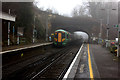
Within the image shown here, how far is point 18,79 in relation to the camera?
676 centimetres

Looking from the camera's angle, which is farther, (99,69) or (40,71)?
(40,71)

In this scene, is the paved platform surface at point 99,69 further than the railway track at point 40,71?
No

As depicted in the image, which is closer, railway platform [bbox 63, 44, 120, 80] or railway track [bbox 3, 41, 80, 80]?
railway platform [bbox 63, 44, 120, 80]

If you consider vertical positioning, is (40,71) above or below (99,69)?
below

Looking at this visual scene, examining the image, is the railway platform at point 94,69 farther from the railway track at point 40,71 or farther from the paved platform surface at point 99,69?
the railway track at point 40,71

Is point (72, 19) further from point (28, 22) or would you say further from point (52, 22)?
point (28, 22)

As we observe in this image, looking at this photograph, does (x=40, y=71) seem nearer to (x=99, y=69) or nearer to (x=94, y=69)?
(x=94, y=69)

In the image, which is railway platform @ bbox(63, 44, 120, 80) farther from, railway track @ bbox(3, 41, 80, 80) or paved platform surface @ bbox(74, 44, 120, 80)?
railway track @ bbox(3, 41, 80, 80)

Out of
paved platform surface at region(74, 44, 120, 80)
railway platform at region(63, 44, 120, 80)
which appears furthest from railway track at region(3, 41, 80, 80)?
paved platform surface at region(74, 44, 120, 80)

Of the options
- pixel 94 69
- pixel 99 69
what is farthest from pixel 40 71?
pixel 99 69

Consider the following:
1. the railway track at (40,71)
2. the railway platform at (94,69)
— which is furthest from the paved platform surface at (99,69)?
the railway track at (40,71)

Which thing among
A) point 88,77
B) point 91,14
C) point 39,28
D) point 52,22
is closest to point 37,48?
point 88,77

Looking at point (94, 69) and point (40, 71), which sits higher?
point (94, 69)

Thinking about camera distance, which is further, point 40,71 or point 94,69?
point 40,71
